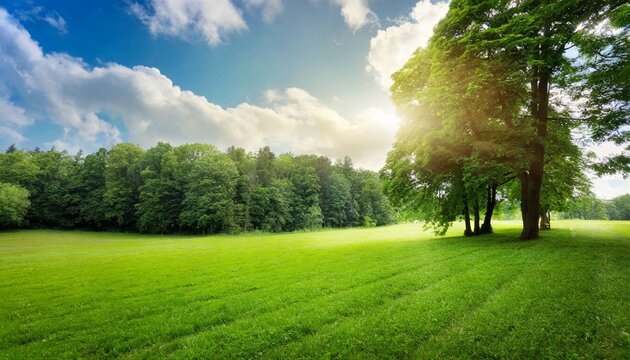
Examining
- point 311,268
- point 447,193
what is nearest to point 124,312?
point 311,268

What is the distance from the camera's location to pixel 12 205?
57.8 m

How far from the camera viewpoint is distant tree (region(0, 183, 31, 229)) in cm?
5647

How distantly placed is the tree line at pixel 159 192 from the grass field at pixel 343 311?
48819mm

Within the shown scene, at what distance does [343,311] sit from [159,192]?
221 feet

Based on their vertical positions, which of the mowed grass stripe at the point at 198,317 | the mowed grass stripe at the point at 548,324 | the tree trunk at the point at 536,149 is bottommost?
the mowed grass stripe at the point at 198,317

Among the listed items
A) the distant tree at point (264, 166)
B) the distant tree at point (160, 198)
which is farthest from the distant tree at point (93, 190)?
the distant tree at point (264, 166)

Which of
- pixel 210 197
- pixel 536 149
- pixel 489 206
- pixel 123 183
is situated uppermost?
pixel 123 183

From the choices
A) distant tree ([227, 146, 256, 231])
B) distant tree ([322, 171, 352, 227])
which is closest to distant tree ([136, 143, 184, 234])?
distant tree ([227, 146, 256, 231])

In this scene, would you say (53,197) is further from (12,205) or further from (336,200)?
(336,200)

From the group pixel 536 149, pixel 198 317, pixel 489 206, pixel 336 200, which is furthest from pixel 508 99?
pixel 336 200

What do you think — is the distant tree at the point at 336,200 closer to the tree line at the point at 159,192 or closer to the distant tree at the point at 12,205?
the tree line at the point at 159,192

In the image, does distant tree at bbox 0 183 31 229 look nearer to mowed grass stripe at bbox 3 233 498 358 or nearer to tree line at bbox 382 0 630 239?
mowed grass stripe at bbox 3 233 498 358

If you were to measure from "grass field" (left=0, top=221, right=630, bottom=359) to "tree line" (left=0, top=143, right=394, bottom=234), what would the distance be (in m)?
48.8

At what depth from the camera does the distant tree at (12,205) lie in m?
56.5
